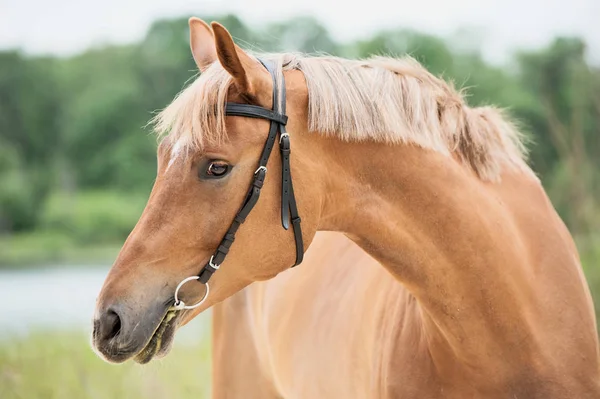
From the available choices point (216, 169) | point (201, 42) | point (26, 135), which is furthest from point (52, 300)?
point (26, 135)

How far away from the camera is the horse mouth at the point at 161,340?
7.13ft

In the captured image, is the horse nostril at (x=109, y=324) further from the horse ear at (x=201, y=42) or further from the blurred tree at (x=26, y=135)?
the blurred tree at (x=26, y=135)

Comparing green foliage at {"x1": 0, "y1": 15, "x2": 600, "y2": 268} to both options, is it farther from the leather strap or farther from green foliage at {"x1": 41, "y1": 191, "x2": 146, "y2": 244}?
the leather strap

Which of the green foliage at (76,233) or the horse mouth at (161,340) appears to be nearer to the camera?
the horse mouth at (161,340)

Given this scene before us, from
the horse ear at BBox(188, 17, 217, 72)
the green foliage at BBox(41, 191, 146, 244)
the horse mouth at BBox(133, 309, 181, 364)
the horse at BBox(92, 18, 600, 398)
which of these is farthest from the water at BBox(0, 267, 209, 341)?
the horse at BBox(92, 18, 600, 398)

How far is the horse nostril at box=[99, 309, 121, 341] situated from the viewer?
2057mm

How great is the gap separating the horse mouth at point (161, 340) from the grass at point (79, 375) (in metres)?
2.94

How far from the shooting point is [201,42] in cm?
277

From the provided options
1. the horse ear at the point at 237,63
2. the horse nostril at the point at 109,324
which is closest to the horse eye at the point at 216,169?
the horse ear at the point at 237,63

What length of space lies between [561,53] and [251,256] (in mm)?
11318

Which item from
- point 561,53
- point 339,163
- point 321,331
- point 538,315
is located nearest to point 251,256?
point 339,163

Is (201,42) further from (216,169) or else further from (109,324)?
(109,324)

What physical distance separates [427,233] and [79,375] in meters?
3.77

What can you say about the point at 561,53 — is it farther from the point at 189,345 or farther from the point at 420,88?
the point at 420,88
